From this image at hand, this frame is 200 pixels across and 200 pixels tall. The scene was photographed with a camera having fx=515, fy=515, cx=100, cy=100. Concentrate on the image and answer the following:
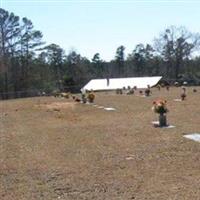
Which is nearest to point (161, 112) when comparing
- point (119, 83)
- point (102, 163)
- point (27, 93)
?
point (102, 163)

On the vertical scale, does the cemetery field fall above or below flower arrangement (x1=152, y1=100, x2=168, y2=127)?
below

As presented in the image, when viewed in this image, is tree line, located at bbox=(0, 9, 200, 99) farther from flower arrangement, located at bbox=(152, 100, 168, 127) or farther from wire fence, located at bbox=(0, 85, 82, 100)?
flower arrangement, located at bbox=(152, 100, 168, 127)

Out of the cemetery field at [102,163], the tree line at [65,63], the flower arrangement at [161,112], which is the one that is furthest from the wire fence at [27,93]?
the cemetery field at [102,163]

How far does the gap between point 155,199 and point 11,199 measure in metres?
1.92

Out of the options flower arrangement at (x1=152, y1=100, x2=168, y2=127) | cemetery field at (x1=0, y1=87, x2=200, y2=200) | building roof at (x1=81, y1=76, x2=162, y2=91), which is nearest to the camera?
cemetery field at (x1=0, y1=87, x2=200, y2=200)

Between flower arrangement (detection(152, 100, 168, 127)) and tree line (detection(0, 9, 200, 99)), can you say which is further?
tree line (detection(0, 9, 200, 99))

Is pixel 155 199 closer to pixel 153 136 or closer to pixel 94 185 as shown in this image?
pixel 94 185

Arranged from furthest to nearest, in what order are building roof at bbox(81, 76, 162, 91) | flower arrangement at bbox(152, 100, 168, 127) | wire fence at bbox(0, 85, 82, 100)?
building roof at bbox(81, 76, 162, 91) → wire fence at bbox(0, 85, 82, 100) → flower arrangement at bbox(152, 100, 168, 127)

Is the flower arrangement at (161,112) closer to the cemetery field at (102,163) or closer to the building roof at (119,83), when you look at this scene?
the cemetery field at (102,163)

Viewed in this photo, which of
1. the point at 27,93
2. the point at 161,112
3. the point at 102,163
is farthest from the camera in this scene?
the point at 27,93

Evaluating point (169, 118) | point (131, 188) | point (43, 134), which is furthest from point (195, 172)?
point (169, 118)

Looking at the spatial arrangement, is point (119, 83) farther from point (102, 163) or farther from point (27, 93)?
point (102, 163)

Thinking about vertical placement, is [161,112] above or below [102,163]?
above

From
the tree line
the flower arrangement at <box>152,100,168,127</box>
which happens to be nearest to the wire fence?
the tree line
